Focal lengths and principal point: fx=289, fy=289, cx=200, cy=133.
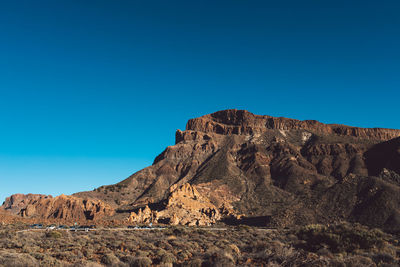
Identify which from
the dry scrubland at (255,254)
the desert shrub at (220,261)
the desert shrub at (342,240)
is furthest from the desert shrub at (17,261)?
the desert shrub at (342,240)

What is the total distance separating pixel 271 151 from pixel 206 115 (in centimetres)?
7047

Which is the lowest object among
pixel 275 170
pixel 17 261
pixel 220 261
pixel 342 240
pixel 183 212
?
pixel 183 212

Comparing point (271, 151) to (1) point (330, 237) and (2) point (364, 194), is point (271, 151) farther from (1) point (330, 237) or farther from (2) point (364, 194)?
(1) point (330, 237)

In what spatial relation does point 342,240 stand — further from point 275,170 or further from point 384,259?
point 275,170

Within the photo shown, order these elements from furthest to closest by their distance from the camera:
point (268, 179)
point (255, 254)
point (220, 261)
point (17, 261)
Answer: point (268, 179) < point (255, 254) < point (17, 261) < point (220, 261)

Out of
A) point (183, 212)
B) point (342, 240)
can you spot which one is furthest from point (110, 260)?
point (183, 212)

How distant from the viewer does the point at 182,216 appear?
7238 cm

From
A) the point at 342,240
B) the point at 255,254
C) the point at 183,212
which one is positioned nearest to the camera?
the point at 255,254

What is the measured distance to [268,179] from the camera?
107250mm

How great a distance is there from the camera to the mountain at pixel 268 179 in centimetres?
6384

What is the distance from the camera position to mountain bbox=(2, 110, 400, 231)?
6384 cm

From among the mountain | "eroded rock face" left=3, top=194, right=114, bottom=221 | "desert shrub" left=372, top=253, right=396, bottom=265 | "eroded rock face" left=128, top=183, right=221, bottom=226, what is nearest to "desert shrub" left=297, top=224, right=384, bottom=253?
"desert shrub" left=372, top=253, right=396, bottom=265

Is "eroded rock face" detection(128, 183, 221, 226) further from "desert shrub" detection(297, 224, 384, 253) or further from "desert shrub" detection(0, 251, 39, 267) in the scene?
"desert shrub" detection(0, 251, 39, 267)

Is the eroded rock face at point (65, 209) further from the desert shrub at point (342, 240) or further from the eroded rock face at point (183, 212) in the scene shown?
the desert shrub at point (342, 240)
